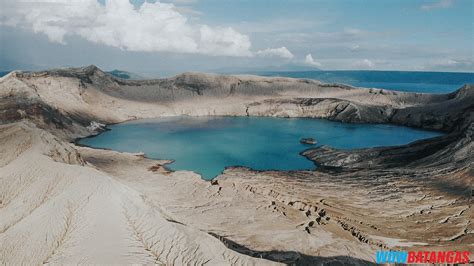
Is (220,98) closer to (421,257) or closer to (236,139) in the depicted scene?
(236,139)

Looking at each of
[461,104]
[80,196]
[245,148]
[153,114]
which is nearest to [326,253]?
[80,196]

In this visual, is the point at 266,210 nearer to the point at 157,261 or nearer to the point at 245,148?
the point at 157,261

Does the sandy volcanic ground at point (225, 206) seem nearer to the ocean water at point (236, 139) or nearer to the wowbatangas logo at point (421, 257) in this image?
the wowbatangas logo at point (421, 257)

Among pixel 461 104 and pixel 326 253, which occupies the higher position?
pixel 461 104

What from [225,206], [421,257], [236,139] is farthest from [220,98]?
[421,257]

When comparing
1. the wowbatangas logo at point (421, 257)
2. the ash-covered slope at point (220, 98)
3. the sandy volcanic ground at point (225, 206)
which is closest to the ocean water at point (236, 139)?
the sandy volcanic ground at point (225, 206)

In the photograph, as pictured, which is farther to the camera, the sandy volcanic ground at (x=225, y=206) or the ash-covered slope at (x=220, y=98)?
the ash-covered slope at (x=220, y=98)

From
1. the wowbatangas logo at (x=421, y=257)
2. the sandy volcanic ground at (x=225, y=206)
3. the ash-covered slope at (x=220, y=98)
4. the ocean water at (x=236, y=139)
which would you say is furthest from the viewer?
the ash-covered slope at (x=220, y=98)
